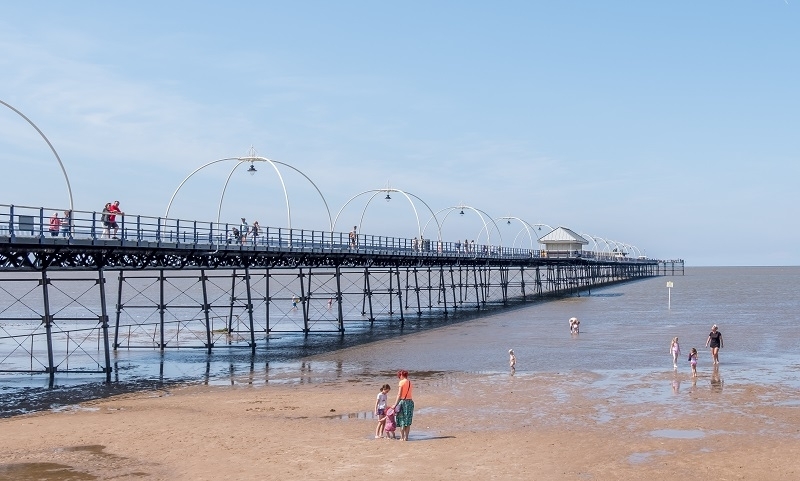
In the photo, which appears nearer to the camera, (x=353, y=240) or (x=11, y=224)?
(x=11, y=224)

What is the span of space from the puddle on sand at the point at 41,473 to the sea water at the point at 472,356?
6427 millimetres

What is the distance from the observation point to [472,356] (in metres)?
33.8

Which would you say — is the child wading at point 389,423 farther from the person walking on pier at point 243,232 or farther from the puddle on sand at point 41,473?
the person walking on pier at point 243,232

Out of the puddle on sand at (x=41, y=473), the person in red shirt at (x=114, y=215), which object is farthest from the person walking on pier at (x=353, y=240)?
the puddle on sand at (x=41, y=473)

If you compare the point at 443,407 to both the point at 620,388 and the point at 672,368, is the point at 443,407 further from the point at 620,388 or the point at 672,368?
the point at 672,368

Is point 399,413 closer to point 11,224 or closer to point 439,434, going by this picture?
point 439,434

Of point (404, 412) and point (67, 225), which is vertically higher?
point (67, 225)

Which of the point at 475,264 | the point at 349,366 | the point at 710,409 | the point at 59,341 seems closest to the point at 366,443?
the point at 710,409

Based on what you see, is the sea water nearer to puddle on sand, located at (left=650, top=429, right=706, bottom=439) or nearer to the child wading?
puddle on sand, located at (left=650, top=429, right=706, bottom=439)

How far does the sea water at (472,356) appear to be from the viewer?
2708 cm

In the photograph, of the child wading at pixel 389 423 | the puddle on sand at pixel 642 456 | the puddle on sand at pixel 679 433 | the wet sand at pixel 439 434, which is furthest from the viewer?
the puddle on sand at pixel 679 433

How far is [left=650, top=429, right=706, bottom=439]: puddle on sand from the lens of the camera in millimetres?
17688

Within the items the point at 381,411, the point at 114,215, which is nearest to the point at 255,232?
the point at 114,215

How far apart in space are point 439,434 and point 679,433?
16.4 feet
